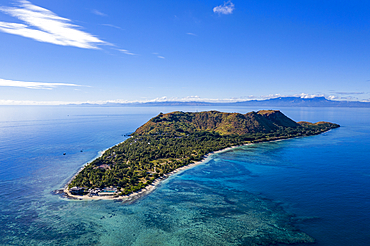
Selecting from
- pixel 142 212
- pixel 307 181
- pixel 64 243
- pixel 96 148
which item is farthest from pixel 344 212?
pixel 96 148

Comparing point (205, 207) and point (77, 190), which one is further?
point (77, 190)

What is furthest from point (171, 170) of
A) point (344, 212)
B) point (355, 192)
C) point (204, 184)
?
point (355, 192)

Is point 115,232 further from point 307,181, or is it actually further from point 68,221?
point 307,181

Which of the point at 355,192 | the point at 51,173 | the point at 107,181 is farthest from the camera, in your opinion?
the point at 51,173

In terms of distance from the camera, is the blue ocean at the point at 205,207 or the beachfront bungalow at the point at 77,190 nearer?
the blue ocean at the point at 205,207

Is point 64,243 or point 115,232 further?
point 115,232

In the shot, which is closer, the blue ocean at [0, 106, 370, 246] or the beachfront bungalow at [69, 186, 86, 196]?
the blue ocean at [0, 106, 370, 246]

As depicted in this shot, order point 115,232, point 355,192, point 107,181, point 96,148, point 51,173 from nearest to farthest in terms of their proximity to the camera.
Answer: point 115,232 → point 355,192 → point 107,181 → point 51,173 → point 96,148

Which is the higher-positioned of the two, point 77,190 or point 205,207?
point 77,190

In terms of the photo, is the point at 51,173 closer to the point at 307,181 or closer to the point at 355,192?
the point at 307,181
